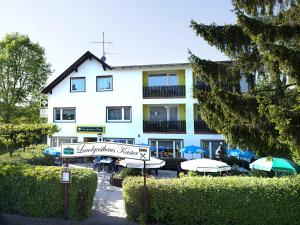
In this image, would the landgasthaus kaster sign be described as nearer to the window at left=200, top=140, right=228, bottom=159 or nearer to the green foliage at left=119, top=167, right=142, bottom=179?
the green foliage at left=119, top=167, right=142, bottom=179

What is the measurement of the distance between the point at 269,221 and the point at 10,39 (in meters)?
34.3

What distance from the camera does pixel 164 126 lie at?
25047mm

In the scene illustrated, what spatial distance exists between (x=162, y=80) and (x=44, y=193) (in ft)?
58.4

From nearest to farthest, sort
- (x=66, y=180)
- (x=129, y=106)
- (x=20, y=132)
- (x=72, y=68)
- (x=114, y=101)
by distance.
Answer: (x=66, y=180) → (x=20, y=132) → (x=129, y=106) → (x=114, y=101) → (x=72, y=68)

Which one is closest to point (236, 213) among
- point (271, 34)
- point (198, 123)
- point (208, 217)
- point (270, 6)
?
point (208, 217)

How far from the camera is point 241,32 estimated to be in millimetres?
10016

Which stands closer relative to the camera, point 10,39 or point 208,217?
point 208,217

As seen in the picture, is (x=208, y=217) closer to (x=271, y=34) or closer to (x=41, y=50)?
(x=271, y=34)

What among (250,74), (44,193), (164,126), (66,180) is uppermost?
(250,74)

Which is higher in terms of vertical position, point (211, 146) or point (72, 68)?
point (72, 68)

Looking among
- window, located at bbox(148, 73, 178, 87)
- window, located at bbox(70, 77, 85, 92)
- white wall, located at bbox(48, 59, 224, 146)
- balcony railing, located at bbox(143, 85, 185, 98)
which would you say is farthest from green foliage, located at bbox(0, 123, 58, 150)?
window, located at bbox(148, 73, 178, 87)

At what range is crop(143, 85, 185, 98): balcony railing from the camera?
24.8m

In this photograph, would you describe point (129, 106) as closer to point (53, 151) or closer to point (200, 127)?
point (200, 127)

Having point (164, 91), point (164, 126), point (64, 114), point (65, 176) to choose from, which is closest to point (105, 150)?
point (65, 176)
